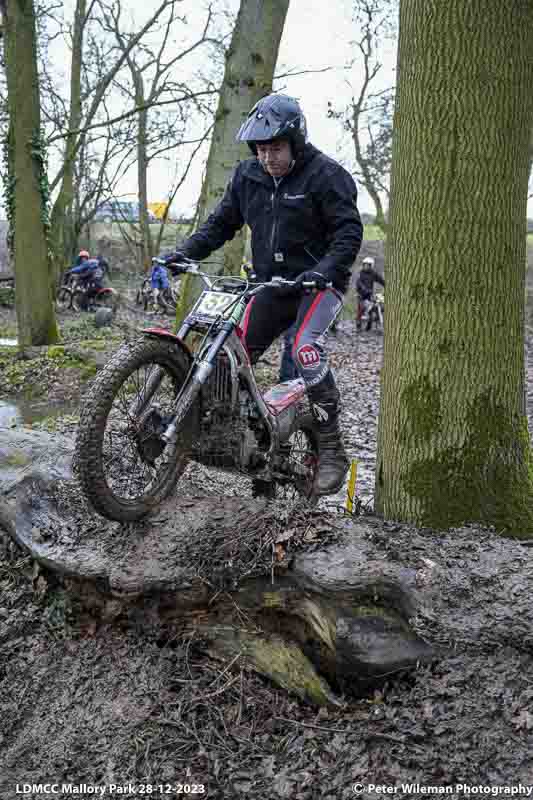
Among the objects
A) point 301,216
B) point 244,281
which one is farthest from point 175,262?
point 301,216

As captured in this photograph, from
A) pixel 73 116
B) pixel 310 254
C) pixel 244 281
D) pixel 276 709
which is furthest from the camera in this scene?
pixel 73 116

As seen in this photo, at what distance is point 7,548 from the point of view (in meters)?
4.17

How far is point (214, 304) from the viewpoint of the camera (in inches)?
151

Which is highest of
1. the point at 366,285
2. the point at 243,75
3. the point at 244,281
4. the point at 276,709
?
the point at 243,75

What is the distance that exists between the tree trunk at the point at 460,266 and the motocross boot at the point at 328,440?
92cm

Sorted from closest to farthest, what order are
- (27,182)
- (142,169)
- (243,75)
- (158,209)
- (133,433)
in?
(133,433) → (243,75) → (27,182) → (142,169) → (158,209)

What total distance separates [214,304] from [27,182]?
9.70 m

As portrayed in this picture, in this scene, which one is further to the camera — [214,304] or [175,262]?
[175,262]

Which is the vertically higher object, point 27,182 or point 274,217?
point 27,182

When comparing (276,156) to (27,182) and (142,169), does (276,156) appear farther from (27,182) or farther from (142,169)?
(142,169)

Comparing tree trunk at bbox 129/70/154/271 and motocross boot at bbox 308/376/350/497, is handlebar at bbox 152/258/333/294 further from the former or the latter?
tree trunk at bbox 129/70/154/271

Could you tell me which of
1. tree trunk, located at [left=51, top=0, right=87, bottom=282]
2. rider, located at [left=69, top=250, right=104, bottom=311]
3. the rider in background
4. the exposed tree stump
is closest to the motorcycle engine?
the exposed tree stump

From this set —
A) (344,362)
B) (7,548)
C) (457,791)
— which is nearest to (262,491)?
(7,548)

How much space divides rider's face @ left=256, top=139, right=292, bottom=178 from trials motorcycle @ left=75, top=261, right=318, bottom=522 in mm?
677
